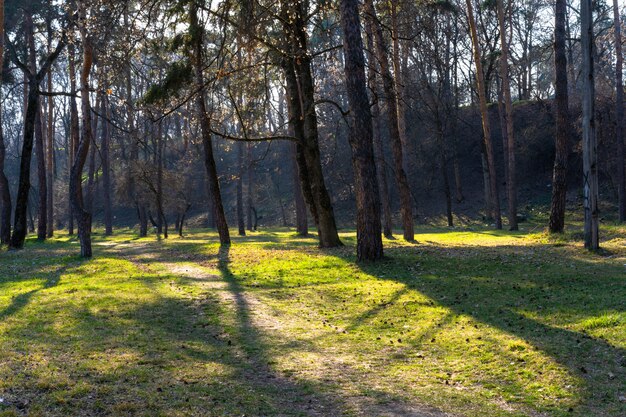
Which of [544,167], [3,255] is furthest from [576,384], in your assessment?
[544,167]

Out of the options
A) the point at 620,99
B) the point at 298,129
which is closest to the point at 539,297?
the point at 298,129

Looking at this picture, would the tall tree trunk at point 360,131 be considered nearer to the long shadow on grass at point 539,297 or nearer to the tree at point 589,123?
the long shadow on grass at point 539,297

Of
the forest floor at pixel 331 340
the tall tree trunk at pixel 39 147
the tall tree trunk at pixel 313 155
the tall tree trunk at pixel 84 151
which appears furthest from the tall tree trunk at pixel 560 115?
the tall tree trunk at pixel 39 147

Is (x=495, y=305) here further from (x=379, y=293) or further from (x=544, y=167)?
(x=544, y=167)

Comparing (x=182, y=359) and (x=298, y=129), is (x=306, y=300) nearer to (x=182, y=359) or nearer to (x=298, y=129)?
(x=182, y=359)

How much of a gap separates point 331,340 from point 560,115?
539 inches

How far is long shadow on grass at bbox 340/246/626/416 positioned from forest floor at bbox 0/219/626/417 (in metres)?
0.03

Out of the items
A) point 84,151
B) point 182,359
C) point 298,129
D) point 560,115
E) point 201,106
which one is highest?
point 201,106

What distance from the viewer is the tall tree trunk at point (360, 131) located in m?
14.9

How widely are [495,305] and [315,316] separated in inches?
111

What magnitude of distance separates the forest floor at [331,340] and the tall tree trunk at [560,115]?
5.24 m

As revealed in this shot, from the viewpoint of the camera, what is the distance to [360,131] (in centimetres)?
1511

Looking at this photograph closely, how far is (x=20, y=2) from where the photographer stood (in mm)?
28016

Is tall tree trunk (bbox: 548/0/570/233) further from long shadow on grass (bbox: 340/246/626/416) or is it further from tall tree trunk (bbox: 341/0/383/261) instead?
tall tree trunk (bbox: 341/0/383/261)
